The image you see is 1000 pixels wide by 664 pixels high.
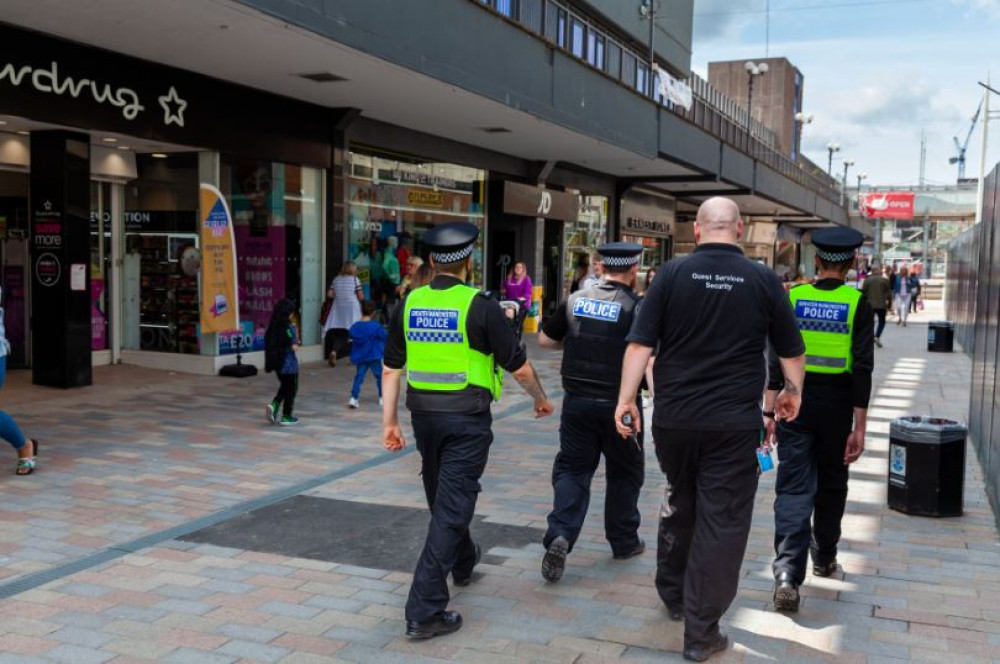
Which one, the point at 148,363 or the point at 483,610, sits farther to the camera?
the point at 148,363

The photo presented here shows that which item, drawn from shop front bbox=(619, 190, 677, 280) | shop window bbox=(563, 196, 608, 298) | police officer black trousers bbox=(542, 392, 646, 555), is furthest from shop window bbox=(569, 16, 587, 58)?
police officer black trousers bbox=(542, 392, 646, 555)

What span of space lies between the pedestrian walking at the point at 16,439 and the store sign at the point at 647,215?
19.4m

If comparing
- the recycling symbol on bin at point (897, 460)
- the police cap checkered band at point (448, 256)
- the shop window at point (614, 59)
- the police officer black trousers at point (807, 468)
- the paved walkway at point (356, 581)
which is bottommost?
the paved walkway at point (356, 581)

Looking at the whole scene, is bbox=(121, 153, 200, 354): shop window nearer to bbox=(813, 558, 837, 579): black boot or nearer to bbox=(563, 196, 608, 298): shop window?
bbox=(813, 558, 837, 579): black boot

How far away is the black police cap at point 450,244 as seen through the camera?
4.27m

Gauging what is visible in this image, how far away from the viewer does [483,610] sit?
14.3 feet

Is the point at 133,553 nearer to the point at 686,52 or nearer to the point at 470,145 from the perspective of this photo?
the point at 470,145

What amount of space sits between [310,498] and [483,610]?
236cm

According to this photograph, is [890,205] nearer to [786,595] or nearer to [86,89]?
[86,89]

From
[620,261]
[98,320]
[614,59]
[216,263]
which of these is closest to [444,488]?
[620,261]

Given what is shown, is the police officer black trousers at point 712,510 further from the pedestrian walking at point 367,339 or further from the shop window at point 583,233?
the shop window at point 583,233

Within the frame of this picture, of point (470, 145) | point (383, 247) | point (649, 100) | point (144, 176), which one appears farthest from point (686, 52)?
point (144, 176)

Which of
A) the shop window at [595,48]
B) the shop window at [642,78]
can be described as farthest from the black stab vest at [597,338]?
the shop window at [642,78]

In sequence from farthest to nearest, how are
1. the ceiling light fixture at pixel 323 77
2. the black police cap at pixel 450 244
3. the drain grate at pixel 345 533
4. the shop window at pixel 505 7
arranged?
the shop window at pixel 505 7 < the ceiling light fixture at pixel 323 77 < the drain grate at pixel 345 533 < the black police cap at pixel 450 244
